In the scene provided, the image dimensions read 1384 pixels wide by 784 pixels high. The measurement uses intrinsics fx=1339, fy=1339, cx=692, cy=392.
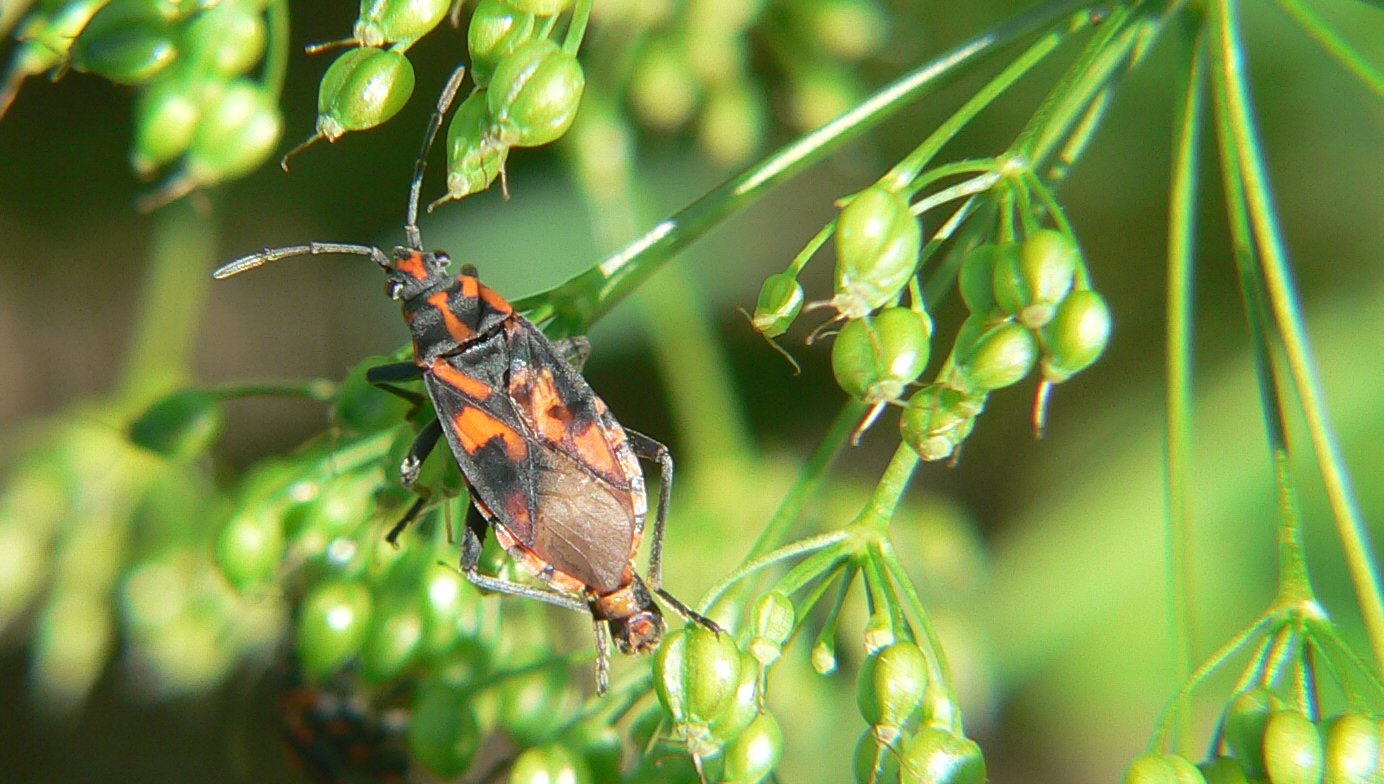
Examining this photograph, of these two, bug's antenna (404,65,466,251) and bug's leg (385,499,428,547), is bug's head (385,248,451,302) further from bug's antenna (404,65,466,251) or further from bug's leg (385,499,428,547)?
bug's leg (385,499,428,547)

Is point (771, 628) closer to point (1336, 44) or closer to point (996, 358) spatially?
point (996, 358)

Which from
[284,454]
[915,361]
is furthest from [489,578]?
[284,454]

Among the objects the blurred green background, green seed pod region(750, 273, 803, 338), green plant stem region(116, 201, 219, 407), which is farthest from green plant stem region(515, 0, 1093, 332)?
green plant stem region(116, 201, 219, 407)

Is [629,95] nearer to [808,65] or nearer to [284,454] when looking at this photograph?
[808,65]

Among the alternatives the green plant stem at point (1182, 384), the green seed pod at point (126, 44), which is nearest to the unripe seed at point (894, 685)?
the green plant stem at point (1182, 384)

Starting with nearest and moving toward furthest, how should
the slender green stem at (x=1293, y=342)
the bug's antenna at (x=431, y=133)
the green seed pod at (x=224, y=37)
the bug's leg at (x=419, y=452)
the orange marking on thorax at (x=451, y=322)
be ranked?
1. the slender green stem at (x=1293, y=342)
2. the bug's leg at (x=419, y=452)
3. the green seed pod at (x=224, y=37)
4. the bug's antenna at (x=431, y=133)
5. the orange marking on thorax at (x=451, y=322)

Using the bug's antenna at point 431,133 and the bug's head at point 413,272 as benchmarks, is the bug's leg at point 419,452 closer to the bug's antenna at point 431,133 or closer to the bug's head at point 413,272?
the bug's antenna at point 431,133

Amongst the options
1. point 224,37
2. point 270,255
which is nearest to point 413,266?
point 270,255
